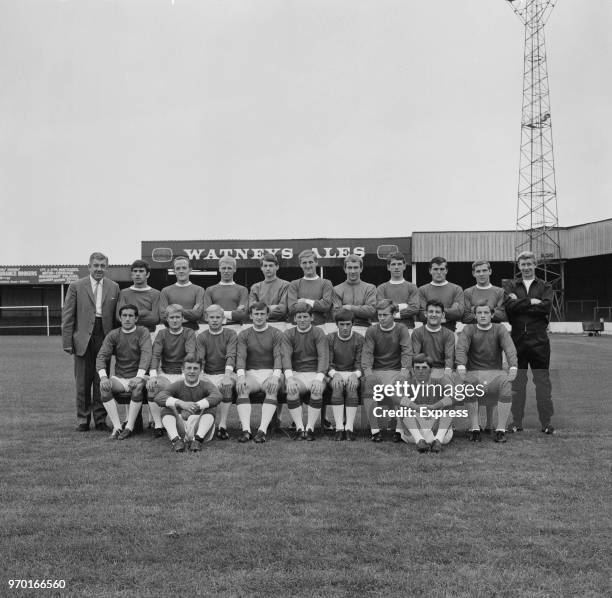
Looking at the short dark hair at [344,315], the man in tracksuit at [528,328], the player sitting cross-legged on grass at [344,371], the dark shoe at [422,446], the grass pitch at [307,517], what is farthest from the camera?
the man in tracksuit at [528,328]

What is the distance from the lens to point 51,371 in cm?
1391

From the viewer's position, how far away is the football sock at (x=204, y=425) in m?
6.09

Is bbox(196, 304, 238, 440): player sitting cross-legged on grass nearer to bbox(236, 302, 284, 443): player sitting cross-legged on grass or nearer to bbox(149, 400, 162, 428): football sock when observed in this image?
bbox(236, 302, 284, 443): player sitting cross-legged on grass

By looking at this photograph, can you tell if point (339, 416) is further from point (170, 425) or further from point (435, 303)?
point (170, 425)

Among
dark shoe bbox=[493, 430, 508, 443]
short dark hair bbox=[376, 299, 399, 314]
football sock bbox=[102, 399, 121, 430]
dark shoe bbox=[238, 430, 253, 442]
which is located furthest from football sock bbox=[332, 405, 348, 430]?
football sock bbox=[102, 399, 121, 430]

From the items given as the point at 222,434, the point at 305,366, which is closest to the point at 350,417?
the point at 305,366

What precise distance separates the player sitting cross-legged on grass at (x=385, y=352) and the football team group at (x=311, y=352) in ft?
0.04

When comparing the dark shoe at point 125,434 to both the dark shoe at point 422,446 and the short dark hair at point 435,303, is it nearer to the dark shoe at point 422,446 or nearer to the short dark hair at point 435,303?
the dark shoe at point 422,446

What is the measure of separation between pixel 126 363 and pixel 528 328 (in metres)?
4.41

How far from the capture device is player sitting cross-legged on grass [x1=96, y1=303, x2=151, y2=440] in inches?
258

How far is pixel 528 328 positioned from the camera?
689cm

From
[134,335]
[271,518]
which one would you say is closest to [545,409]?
[271,518]

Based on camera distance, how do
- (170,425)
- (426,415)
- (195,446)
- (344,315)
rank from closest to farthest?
1. (195,446)
2. (426,415)
3. (170,425)
4. (344,315)

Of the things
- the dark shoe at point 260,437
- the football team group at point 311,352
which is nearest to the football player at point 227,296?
the football team group at point 311,352
